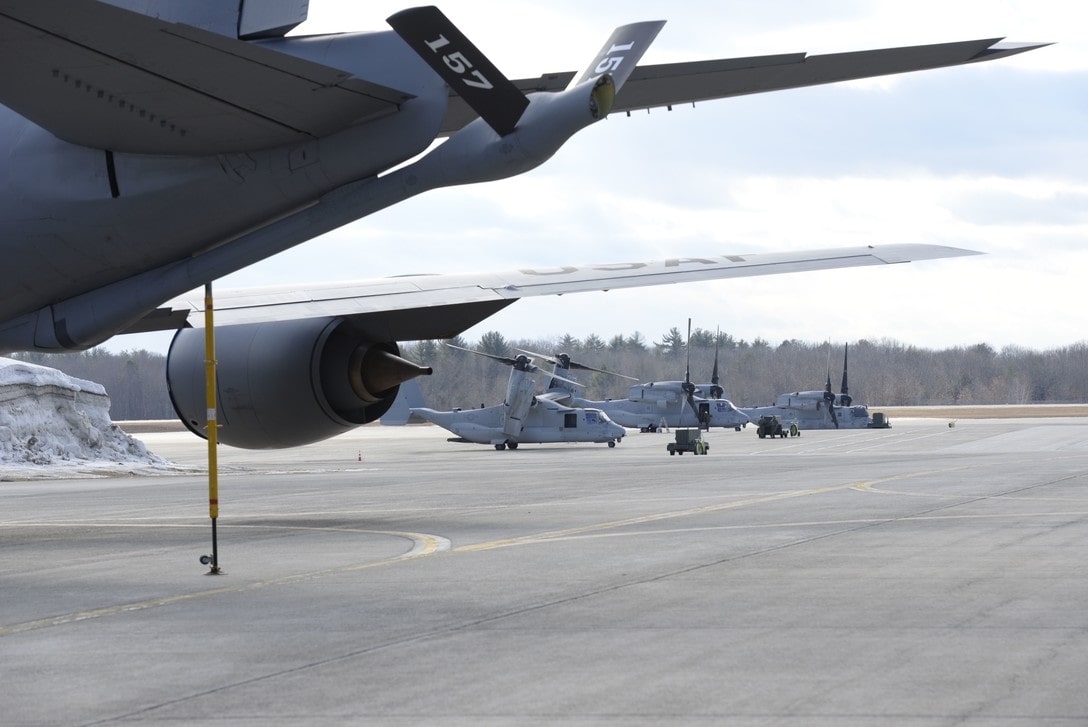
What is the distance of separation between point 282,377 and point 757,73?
8.88 metres

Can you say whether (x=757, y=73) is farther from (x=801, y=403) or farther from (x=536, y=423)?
(x=801, y=403)

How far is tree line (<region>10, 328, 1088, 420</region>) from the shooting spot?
505ft

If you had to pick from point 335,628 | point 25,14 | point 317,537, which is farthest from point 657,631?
point 317,537

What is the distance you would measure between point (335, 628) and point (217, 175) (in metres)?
5.99

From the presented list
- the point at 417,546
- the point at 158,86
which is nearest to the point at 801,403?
the point at 417,546

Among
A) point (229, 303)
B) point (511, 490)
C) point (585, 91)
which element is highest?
point (585, 91)

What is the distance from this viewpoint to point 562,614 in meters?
10.8

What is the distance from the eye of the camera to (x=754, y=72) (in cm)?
1272

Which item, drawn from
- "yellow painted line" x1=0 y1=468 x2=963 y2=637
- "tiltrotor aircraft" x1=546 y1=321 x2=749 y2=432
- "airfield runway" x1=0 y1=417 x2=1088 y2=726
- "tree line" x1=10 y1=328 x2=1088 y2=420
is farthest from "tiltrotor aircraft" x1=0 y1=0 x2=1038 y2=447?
"tree line" x1=10 y1=328 x2=1088 y2=420

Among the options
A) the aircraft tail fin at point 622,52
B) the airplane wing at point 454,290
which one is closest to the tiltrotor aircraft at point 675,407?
the airplane wing at point 454,290

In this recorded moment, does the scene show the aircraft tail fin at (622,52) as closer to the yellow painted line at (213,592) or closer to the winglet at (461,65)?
the winglet at (461,65)

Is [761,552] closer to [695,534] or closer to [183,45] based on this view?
[695,534]

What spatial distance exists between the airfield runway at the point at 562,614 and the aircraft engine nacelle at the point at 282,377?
5.33 ft

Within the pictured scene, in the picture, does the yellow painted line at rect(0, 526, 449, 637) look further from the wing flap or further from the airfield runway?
the wing flap
